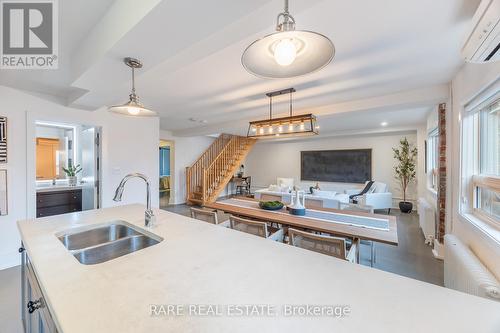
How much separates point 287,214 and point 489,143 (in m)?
2.12

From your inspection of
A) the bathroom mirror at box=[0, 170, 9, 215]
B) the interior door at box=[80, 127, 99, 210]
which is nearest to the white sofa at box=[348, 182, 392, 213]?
the interior door at box=[80, 127, 99, 210]

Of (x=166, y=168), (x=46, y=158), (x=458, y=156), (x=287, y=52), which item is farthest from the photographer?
(x=166, y=168)

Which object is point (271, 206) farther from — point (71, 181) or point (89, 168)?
point (71, 181)

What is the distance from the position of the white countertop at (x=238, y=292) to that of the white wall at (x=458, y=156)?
1411 mm

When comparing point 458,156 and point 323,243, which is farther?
point 458,156

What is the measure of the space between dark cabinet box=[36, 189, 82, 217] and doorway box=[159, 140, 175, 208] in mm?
3187

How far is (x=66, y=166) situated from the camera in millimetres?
4633

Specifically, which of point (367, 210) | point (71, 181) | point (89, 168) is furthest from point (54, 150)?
point (367, 210)

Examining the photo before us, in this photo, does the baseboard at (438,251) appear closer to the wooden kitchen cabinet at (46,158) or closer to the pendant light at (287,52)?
the pendant light at (287,52)

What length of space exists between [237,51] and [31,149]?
310 cm

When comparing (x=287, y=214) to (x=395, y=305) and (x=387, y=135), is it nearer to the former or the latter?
(x=395, y=305)

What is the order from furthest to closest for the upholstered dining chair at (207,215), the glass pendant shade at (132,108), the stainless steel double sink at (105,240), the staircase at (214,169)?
the staircase at (214,169)
the upholstered dining chair at (207,215)
the glass pendant shade at (132,108)
the stainless steel double sink at (105,240)

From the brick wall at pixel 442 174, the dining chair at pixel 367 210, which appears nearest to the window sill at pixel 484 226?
the brick wall at pixel 442 174

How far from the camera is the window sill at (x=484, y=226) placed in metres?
1.68
